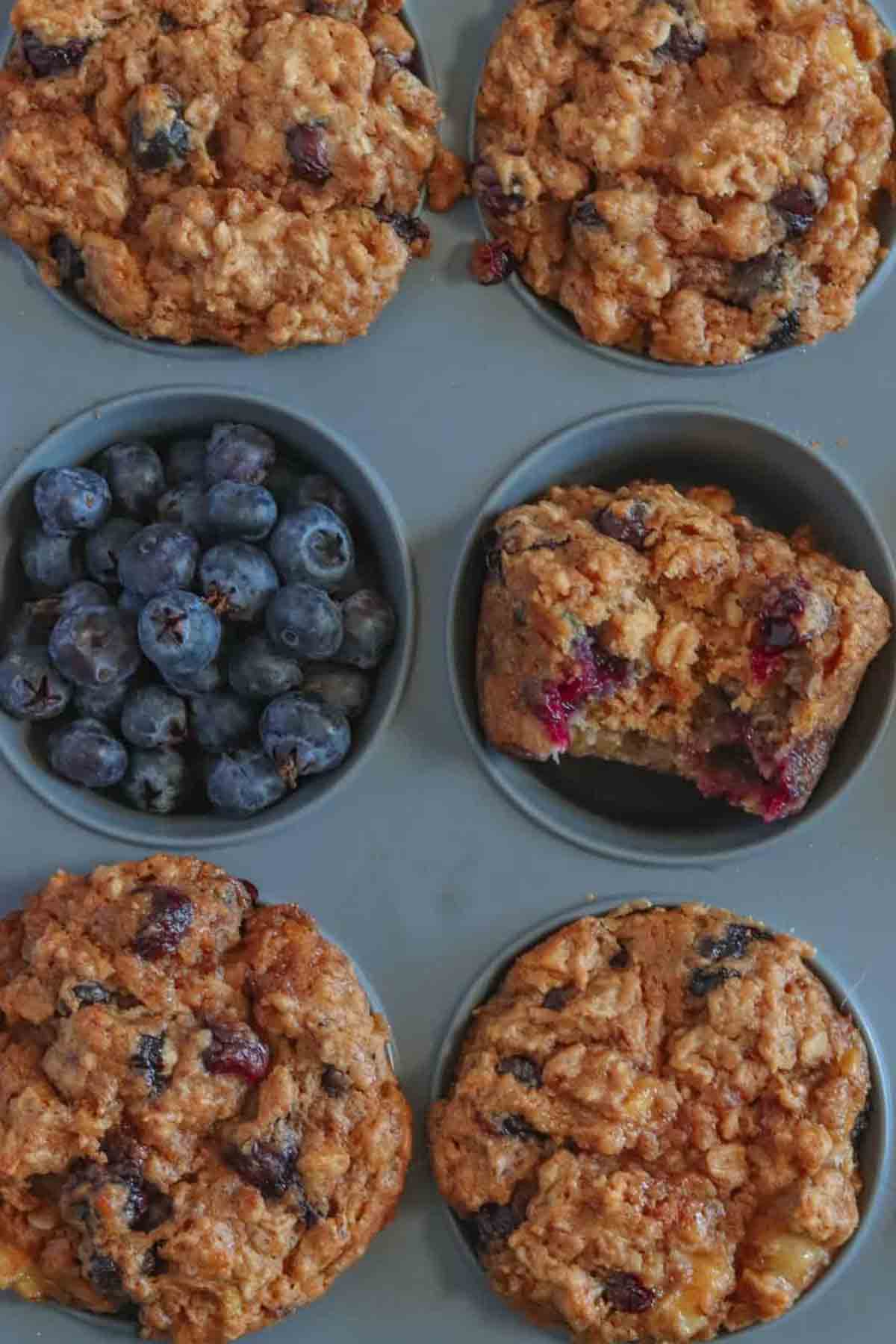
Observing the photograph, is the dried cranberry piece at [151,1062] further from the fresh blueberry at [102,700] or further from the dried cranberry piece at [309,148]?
the dried cranberry piece at [309,148]

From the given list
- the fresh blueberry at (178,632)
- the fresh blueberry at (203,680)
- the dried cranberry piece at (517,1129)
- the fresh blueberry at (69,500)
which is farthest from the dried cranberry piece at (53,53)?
the dried cranberry piece at (517,1129)

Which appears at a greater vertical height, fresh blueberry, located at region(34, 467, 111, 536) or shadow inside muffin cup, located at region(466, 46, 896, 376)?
shadow inside muffin cup, located at region(466, 46, 896, 376)

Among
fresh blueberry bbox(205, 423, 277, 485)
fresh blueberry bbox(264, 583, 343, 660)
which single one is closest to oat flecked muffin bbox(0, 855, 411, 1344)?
fresh blueberry bbox(264, 583, 343, 660)

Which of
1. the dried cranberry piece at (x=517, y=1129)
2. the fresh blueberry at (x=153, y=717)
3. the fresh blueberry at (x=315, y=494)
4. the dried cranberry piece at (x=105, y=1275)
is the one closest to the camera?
the dried cranberry piece at (x=105, y=1275)

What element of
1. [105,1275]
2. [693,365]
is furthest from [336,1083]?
[693,365]

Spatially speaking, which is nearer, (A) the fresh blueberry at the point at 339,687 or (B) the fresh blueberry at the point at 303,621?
(B) the fresh blueberry at the point at 303,621

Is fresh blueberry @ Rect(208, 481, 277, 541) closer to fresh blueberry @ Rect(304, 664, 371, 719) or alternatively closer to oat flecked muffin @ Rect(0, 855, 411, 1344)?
fresh blueberry @ Rect(304, 664, 371, 719)

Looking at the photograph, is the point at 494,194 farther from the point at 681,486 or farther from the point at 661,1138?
the point at 661,1138

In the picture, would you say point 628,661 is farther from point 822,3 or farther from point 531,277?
point 822,3
